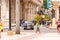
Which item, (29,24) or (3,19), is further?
(3,19)

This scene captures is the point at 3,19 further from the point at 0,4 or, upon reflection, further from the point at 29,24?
the point at 29,24

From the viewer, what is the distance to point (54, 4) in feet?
219

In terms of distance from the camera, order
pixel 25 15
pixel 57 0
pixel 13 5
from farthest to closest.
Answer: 1. pixel 25 15
2. pixel 57 0
3. pixel 13 5

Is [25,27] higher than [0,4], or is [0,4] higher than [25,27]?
[0,4]

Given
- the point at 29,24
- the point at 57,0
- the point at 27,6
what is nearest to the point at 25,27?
the point at 29,24

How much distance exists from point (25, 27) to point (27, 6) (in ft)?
93.8

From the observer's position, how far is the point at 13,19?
56.8 meters

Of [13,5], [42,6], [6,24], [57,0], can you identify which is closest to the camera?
[6,24]

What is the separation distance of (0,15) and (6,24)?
4.18 m

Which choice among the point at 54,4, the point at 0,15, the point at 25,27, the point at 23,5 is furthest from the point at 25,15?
the point at 25,27

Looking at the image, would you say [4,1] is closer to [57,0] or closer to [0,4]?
[0,4]

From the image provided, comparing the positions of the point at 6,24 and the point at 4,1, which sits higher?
the point at 4,1

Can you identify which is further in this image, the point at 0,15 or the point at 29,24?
the point at 0,15

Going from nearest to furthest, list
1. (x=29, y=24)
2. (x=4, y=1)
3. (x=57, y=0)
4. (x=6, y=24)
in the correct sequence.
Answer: (x=29, y=24) < (x=6, y=24) < (x=4, y=1) < (x=57, y=0)
